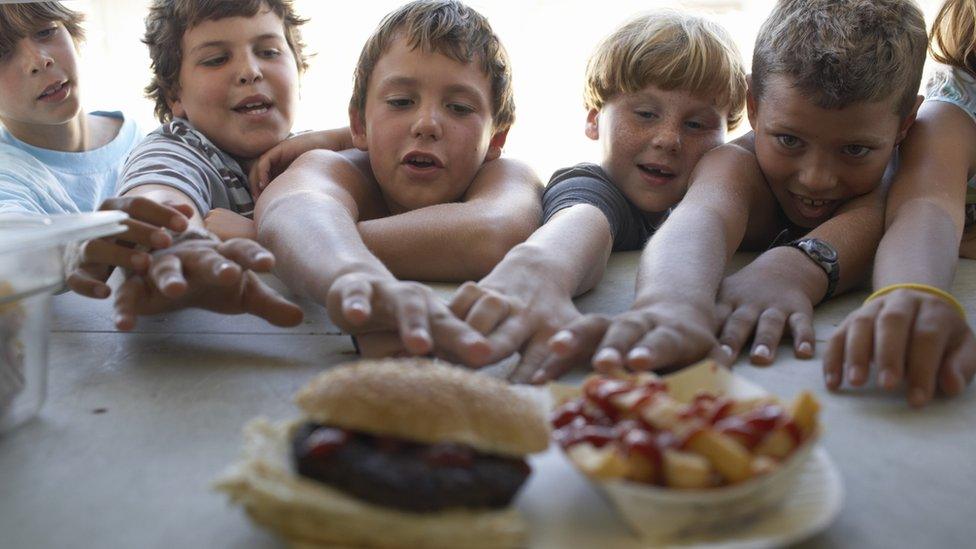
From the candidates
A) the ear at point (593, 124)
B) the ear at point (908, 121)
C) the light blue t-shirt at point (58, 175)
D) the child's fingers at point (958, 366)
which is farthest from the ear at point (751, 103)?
the light blue t-shirt at point (58, 175)

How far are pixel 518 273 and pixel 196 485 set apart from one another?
2.46ft

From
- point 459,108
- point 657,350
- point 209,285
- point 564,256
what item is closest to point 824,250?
point 564,256

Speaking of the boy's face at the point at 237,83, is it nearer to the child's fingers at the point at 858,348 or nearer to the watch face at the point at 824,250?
the watch face at the point at 824,250

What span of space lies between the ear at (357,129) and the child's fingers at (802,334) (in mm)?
1288

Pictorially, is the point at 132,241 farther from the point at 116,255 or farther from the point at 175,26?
the point at 175,26

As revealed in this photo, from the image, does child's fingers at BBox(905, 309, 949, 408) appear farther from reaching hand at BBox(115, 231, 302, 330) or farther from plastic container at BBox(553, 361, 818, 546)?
reaching hand at BBox(115, 231, 302, 330)

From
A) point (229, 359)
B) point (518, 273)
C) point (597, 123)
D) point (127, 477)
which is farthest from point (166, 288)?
point (597, 123)

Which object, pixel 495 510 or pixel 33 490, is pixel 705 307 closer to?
pixel 495 510

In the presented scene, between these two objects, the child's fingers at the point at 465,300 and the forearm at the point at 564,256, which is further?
the forearm at the point at 564,256

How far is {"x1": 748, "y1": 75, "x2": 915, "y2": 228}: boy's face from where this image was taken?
2.03 meters

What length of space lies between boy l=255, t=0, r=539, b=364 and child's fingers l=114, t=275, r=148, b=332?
295 millimetres

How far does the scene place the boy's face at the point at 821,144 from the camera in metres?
2.03

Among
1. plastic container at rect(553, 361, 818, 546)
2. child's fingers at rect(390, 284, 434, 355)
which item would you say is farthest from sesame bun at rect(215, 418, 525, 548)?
child's fingers at rect(390, 284, 434, 355)

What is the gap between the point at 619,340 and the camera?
145 cm
